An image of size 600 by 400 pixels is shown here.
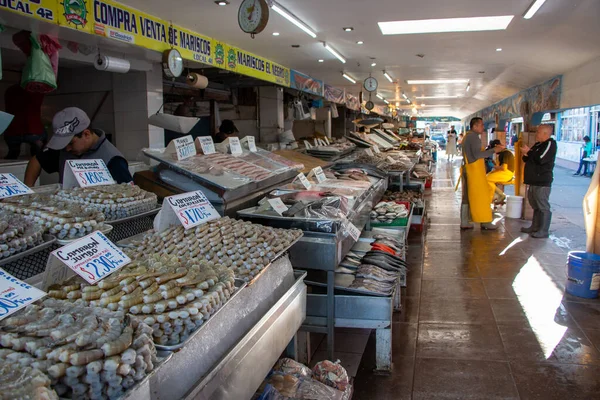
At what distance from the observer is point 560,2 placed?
6121 millimetres

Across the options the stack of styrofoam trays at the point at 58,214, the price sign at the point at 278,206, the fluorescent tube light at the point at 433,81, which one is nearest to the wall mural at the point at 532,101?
the fluorescent tube light at the point at 433,81

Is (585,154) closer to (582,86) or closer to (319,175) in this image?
(582,86)

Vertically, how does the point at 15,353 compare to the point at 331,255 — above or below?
above

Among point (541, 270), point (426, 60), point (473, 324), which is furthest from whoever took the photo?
point (426, 60)

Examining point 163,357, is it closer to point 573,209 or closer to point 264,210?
point 264,210

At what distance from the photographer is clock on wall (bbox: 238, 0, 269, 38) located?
4.97m

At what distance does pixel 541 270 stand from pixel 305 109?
8.40 meters

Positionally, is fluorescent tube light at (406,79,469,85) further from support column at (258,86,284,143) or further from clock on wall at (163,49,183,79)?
clock on wall at (163,49,183,79)

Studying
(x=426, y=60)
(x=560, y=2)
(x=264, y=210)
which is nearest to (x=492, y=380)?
(x=264, y=210)

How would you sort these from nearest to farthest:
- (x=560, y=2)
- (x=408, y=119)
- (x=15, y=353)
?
(x=15, y=353), (x=560, y=2), (x=408, y=119)

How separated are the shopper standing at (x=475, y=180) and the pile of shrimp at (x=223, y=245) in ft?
22.0

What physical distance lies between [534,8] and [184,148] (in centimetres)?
493

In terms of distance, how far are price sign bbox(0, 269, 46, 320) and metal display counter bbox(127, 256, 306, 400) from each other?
1.64 feet

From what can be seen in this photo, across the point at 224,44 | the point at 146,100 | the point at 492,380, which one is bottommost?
the point at 492,380
